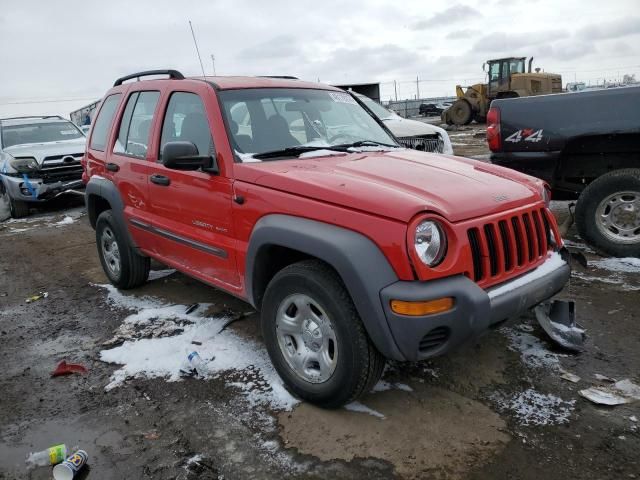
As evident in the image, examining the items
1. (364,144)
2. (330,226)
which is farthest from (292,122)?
(330,226)

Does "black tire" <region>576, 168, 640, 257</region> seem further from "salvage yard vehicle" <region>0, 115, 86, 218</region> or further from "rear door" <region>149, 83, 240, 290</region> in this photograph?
"salvage yard vehicle" <region>0, 115, 86, 218</region>

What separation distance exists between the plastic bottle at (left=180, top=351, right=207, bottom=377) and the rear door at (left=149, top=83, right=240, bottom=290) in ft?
1.70

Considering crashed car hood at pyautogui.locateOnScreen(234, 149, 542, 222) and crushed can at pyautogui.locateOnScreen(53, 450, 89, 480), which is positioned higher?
crashed car hood at pyautogui.locateOnScreen(234, 149, 542, 222)

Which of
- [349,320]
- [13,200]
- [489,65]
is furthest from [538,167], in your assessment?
[489,65]

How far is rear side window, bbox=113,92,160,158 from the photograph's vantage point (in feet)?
14.0

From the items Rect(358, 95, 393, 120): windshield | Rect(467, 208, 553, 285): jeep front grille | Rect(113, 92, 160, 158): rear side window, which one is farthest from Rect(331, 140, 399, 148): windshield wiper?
Rect(358, 95, 393, 120): windshield

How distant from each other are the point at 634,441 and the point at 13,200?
10.2 metres

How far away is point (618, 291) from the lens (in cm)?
444

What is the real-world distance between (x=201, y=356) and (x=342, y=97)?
238 centimetres

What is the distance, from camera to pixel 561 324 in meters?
3.53

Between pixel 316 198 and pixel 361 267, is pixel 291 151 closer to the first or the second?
pixel 316 198

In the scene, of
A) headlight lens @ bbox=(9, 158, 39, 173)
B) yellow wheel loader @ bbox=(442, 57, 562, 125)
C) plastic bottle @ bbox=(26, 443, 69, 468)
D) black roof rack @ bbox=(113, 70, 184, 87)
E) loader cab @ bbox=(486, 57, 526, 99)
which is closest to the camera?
plastic bottle @ bbox=(26, 443, 69, 468)

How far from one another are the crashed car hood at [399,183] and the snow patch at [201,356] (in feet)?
4.01

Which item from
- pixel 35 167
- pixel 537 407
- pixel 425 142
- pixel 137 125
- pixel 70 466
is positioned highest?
pixel 137 125
